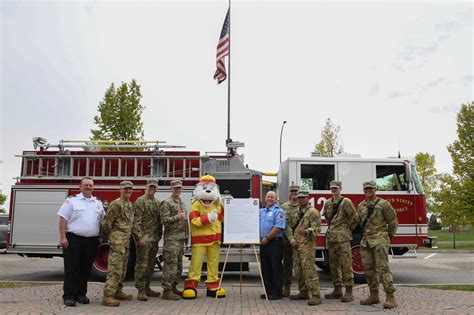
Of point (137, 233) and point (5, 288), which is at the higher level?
point (137, 233)

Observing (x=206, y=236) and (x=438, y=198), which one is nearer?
(x=206, y=236)

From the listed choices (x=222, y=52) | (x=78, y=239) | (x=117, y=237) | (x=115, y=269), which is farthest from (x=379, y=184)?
(x=222, y=52)

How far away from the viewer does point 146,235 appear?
26.2 feet

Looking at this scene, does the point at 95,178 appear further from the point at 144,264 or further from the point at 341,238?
the point at 341,238

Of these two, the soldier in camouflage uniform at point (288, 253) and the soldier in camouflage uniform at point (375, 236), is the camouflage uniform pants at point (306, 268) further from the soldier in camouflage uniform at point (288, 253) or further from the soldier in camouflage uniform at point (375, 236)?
the soldier in camouflage uniform at point (375, 236)

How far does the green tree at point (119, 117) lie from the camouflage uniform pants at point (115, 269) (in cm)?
1556

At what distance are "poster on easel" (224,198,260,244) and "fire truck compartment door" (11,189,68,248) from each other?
4439 mm

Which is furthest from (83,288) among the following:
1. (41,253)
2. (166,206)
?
(41,253)

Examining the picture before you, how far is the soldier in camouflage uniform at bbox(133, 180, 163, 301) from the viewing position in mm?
7855

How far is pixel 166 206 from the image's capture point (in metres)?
7.99

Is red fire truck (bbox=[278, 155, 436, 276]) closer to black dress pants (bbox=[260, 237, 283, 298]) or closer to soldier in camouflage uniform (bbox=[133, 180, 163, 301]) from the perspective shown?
black dress pants (bbox=[260, 237, 283, 298])

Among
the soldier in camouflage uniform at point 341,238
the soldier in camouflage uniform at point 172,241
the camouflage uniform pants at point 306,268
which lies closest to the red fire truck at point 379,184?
the soldier in camouflage uniform at point 341,238

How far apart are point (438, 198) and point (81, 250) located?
25099mm

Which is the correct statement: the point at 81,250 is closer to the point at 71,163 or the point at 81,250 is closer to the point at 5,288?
the point at 5,288
